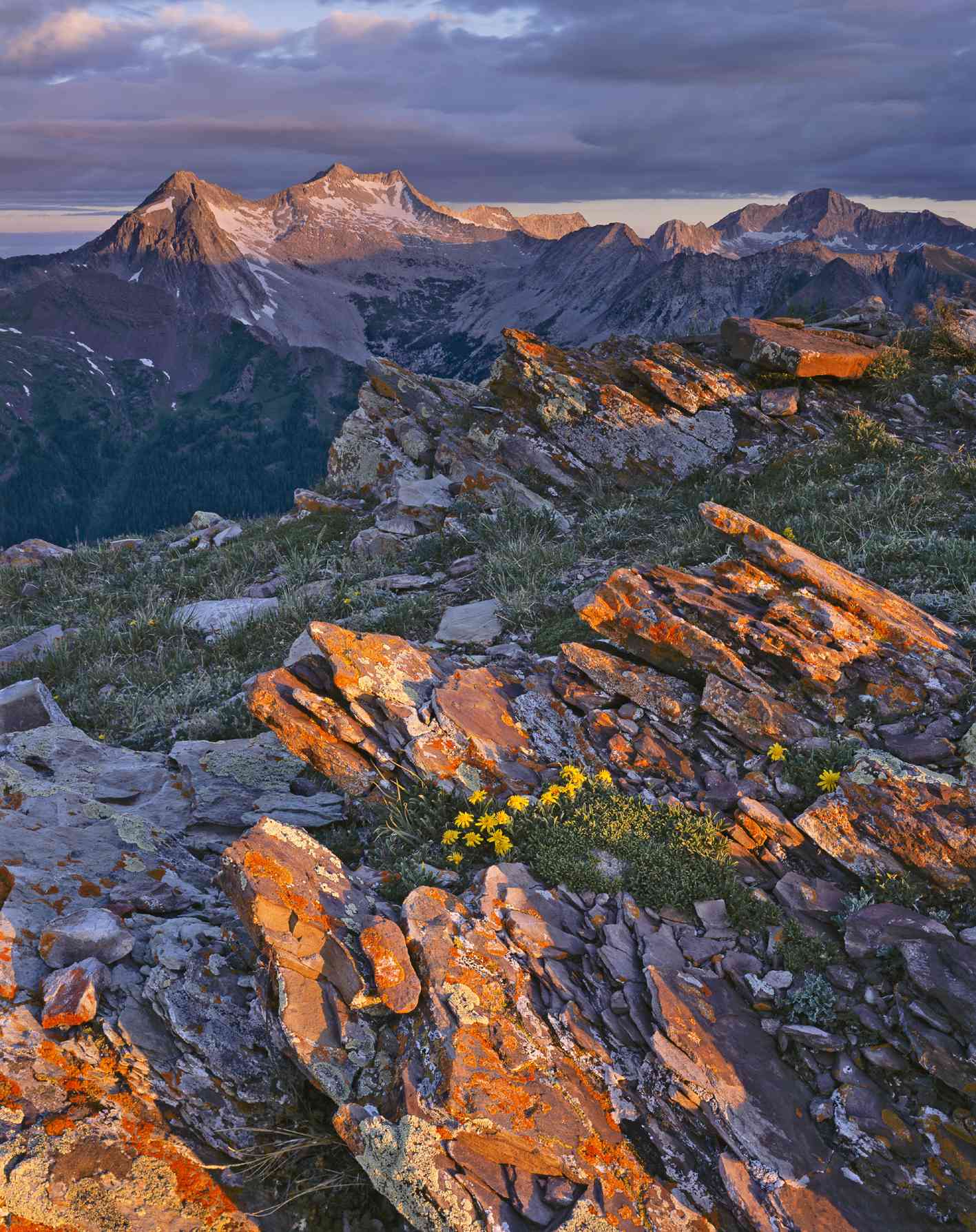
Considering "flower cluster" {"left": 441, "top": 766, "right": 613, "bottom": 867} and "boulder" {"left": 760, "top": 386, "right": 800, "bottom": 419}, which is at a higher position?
"boulder" {"left": 760, "top": 386, "right": 800, "bottom": 419}

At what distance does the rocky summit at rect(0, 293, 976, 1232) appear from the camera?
4.24m

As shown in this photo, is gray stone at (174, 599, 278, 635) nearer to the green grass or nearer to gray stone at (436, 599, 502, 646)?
the green grass

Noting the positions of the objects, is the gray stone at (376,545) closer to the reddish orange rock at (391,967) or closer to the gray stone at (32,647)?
the gray stone at (32,647)

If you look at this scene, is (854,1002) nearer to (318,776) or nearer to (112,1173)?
(112,1173)

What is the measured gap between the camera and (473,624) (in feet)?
36.1

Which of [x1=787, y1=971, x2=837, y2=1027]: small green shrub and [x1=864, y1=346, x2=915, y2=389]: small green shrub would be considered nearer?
[x1=787, y1=971, x2=837, y2=1027]: small green shrub

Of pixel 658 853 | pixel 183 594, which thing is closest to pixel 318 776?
pixel 658 853

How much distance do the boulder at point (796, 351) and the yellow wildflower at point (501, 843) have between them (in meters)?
15.4

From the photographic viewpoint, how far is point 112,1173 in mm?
4352

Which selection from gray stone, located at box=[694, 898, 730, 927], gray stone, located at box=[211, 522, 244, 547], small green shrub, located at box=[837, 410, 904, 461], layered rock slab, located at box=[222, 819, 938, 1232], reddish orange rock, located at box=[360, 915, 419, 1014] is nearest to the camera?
layered rock slab, located at box=[222, 819, 938, 1232]

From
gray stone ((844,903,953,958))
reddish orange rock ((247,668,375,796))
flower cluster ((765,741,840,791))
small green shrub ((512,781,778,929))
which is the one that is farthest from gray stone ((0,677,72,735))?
gray stone ((844,903,953,958))

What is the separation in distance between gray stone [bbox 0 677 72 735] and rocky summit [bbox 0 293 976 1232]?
2.1 inches

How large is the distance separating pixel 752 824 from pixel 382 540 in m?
11.4

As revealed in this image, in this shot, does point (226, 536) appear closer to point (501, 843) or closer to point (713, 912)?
point (501, 843)
